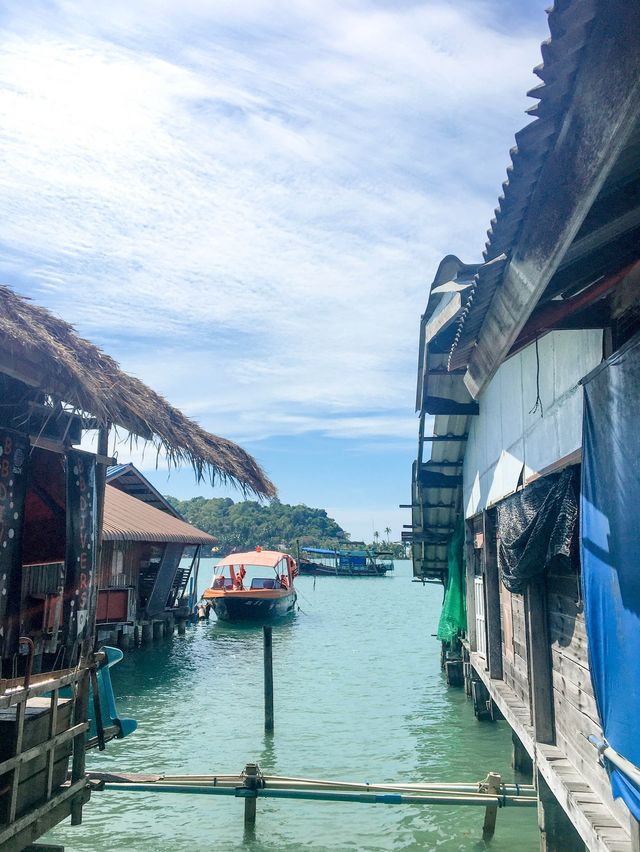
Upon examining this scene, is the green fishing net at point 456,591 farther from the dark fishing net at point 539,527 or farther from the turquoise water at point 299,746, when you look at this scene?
the dark fishing net at point 539,527

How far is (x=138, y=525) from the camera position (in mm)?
20922

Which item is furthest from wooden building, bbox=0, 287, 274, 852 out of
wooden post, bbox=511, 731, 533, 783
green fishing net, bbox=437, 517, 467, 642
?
green fishing net, bbox=437, 517, 467, 642

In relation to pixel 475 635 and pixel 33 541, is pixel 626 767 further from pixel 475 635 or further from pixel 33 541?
pixel 475 635

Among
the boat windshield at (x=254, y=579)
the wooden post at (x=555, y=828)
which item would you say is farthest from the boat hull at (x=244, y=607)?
the wooden post at (x=555, y=828)

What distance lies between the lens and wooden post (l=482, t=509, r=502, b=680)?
9734 millimetres

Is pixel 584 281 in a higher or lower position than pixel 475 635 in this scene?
higher

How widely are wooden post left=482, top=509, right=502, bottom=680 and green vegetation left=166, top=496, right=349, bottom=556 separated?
98315 mm

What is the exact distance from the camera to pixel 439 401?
10258mm

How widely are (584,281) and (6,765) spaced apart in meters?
4.17

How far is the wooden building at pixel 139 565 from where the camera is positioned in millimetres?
20750

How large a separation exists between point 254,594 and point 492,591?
2195 cm

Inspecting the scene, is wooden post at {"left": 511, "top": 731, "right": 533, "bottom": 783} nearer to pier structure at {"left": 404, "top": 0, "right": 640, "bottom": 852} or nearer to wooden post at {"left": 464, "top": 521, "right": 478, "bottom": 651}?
pier structure at {"left": 404, "top": 0, "right": 640, "bottom": 852}

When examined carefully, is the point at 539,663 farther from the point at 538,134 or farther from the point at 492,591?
the point at 538,134

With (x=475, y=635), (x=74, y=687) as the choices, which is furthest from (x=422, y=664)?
(x=74, y=687)
